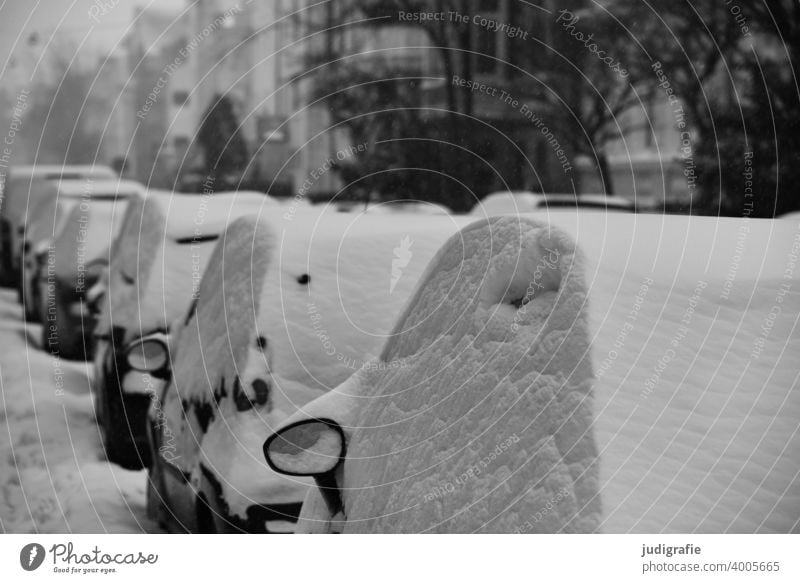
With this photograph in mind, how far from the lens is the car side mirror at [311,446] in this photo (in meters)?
1.80

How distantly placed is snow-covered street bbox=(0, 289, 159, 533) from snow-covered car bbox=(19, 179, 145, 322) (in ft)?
0.96

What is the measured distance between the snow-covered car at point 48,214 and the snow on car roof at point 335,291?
68 cm

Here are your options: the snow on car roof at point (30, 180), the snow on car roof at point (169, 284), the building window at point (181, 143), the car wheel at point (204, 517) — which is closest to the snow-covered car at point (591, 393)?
the car wheel at point (204, 517)

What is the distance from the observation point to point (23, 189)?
2.84 meters

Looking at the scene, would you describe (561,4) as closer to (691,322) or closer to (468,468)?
(691,322)

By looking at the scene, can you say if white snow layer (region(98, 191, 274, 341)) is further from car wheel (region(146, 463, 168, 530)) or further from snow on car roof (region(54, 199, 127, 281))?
car wheel (region(146, 463, 168, 530))

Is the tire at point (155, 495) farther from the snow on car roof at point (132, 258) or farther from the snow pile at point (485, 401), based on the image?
the snow pile at point (485, 401)

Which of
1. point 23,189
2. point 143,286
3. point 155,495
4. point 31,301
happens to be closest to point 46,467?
point 155,495

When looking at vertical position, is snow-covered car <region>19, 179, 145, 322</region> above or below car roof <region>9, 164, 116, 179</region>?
below

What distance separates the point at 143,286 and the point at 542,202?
1.52m

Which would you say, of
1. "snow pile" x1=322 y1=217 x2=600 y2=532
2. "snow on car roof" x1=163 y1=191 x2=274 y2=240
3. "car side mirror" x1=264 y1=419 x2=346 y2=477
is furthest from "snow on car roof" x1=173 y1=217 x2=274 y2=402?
"snow pile" x1=322 y1=217 x2=600 y2=532

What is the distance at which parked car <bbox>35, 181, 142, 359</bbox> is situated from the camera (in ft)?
9.52

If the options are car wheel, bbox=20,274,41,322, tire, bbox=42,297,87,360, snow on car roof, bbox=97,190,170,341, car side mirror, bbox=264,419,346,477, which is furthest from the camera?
snow on car roof, bbox=97,190,170,341
